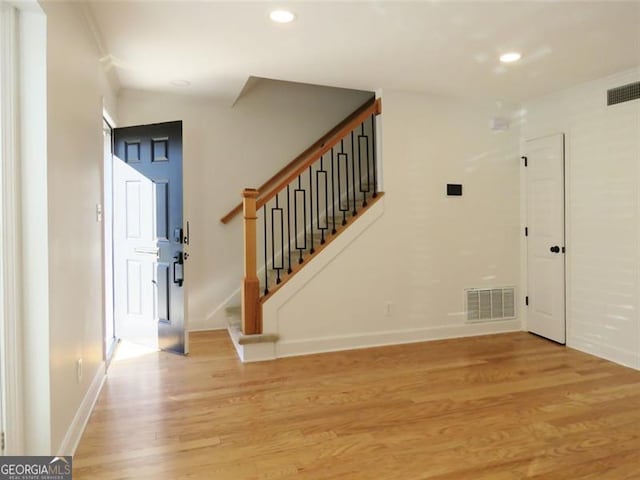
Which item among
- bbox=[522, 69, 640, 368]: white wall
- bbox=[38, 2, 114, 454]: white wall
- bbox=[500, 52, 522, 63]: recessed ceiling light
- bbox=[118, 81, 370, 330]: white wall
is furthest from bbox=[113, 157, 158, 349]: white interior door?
bbox=[522, 69, 640, 368]: white wall

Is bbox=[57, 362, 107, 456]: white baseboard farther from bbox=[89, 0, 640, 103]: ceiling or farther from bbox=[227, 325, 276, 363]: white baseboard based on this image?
bbox=[89, 0, 640, 103]: ceiling

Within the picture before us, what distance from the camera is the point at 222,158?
489 cm

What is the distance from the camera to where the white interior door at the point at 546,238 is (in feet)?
13.8

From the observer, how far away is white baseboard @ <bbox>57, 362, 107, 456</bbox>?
2184mm

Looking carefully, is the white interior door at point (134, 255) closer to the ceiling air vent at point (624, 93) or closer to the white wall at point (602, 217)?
the white wall at point (602, 217)

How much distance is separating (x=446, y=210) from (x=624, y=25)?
209cm

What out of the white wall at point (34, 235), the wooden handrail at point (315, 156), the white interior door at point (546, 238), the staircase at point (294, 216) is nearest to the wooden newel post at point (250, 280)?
the staircase at point (294, 216)

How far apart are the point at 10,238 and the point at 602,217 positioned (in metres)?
4.40

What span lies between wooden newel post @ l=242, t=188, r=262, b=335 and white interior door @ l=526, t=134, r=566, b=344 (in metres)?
2.96

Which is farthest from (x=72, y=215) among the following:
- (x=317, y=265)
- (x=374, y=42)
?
(x=374, y=42)

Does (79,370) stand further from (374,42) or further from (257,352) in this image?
(374,42)

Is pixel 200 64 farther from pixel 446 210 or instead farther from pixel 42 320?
pixel 446 210

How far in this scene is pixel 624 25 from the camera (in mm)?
2836

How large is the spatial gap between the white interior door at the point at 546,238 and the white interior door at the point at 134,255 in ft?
12.9
